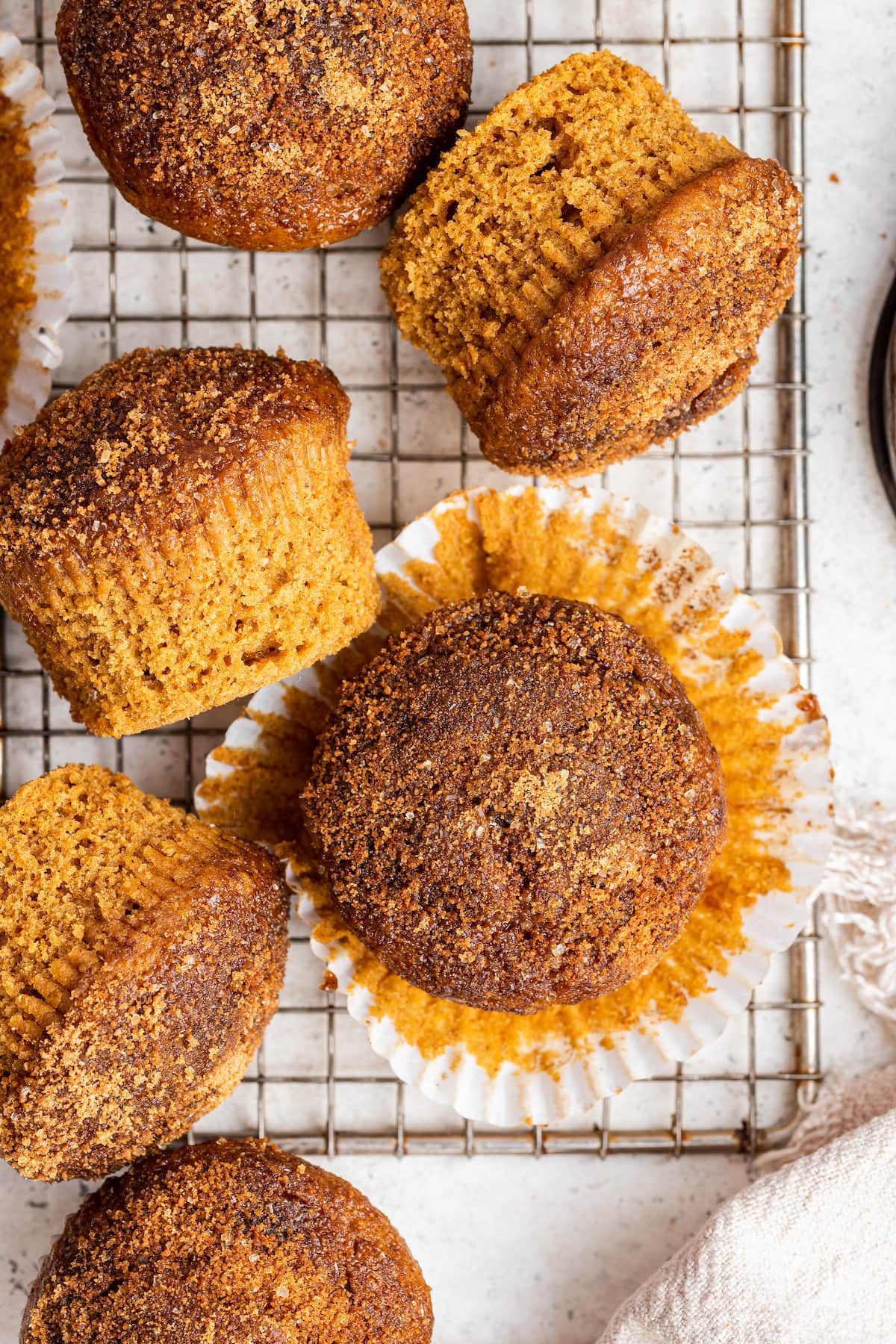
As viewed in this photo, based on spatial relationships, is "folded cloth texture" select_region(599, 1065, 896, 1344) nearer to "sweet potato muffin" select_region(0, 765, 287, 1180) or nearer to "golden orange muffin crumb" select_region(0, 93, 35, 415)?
"sweet potato muffin" select_region(0, 765, 287, 1180)

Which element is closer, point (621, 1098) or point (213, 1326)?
point (213, 1326)

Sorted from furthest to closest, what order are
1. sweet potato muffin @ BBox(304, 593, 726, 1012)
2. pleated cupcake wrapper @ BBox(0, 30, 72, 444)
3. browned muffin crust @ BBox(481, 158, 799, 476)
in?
pleated cupcake wrapper @ BBox(0, 30, 72, 444) → sweet potato muffin @ BBox(304, 593, 726, 1012) → browned muffin crust @ BBox(481, 158, 799, 476)

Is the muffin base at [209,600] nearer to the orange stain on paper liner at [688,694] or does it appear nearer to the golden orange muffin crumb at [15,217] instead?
the orange stain on paper liner at [688,694]

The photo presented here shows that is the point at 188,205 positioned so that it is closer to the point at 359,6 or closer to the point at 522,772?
the point at 359,6

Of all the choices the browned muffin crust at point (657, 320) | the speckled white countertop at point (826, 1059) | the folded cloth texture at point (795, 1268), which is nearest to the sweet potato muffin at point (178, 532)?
the browned muffin crust at point (657, 320)

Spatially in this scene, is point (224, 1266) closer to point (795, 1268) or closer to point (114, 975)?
point (114, 975)

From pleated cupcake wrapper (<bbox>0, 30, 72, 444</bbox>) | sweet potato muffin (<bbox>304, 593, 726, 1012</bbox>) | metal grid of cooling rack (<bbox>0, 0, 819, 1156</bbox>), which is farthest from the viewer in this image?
metal grid of cooling rack (<bbox>0, 0, 819, 1156</bbox>)

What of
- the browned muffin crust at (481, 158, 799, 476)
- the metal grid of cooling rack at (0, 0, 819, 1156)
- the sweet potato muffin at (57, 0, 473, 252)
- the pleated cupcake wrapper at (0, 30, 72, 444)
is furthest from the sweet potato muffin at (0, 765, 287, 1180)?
the sweet potato muffin at (57, 0, 473, 252)

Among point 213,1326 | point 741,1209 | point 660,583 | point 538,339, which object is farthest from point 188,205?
point 741,1209
